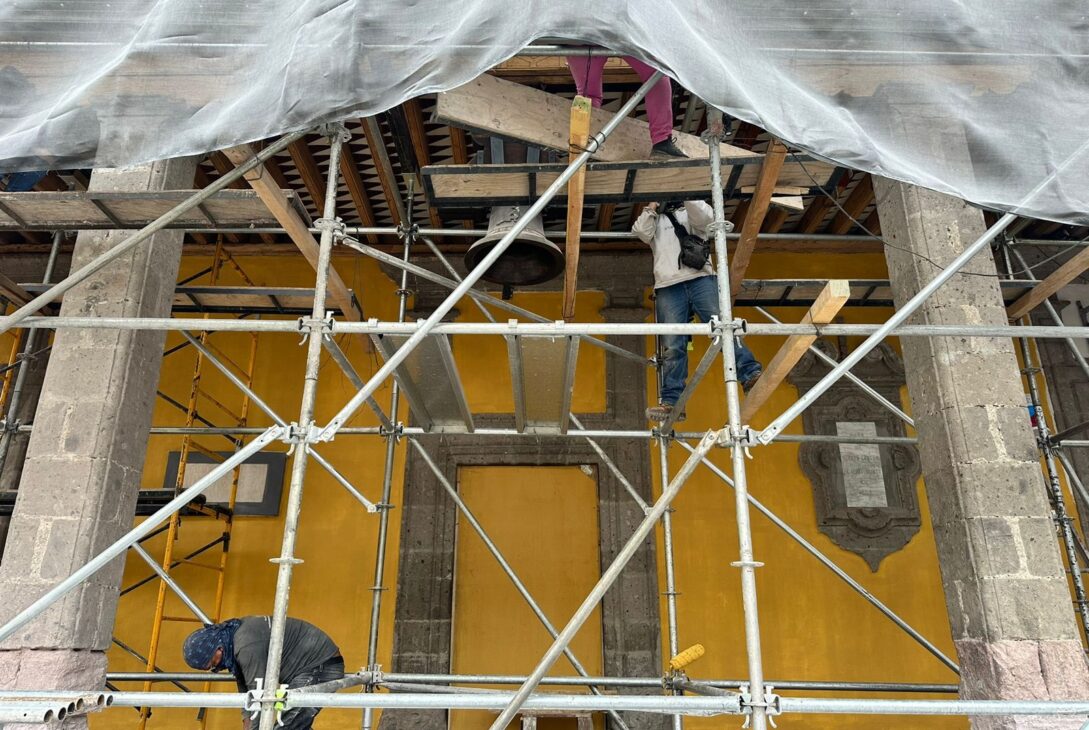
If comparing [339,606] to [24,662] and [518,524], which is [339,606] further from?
[24,662]

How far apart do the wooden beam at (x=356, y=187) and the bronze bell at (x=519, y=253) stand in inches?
69.8

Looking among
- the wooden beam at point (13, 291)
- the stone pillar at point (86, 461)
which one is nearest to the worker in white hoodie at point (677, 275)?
the stone pillar at point (86, 461)

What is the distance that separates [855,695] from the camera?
673 centimetres

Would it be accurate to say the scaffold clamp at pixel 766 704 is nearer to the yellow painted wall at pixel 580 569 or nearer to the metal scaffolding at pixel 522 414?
the metal scaffolding at pixel 522 414

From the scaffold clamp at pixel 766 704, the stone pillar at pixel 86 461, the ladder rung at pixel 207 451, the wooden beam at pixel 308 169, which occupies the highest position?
the wooden beam at pixel 308 169

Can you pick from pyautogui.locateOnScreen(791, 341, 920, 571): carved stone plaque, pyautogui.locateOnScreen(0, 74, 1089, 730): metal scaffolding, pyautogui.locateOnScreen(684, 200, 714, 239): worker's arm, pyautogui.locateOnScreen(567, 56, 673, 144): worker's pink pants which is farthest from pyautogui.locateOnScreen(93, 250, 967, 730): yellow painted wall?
pyautogui.locateOnScreen(567, 56, 673, 144): worker's pink pants

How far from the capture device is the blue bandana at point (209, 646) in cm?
503

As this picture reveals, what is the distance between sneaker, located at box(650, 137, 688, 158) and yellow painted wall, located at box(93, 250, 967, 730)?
3.21 m

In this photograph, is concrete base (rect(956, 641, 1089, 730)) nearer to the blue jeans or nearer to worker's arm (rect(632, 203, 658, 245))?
the blue jeans

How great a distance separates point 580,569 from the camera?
286 inches

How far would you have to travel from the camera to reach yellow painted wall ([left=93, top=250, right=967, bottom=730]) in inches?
273

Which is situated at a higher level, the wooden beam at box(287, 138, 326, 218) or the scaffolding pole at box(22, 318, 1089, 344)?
the wooden beam at box(287, 138, 326, 218)

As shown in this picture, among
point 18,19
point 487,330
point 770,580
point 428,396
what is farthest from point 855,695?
point 18,19

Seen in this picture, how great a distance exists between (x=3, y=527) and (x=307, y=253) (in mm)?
4540
